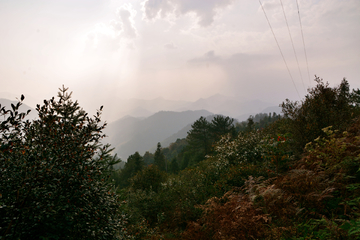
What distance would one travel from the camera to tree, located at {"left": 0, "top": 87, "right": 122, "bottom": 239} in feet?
9.21

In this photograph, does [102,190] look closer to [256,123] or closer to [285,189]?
[285,189]

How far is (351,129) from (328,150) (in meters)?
2.68

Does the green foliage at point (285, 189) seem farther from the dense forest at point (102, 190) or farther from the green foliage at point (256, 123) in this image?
the green foliage at point (256, 123)

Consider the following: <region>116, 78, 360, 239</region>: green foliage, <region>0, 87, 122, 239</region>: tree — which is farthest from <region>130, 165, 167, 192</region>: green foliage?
<region>0, 87, 122, 239</region>: tree

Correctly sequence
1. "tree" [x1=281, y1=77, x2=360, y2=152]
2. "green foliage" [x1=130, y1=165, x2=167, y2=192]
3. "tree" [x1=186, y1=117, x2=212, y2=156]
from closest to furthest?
"tree" [x1=281, y1=77, x2=360, y2=152]
"green foliage" [x1=130, y1=165, x2=167, y2=192]
"tree" [x1=186, y1=117, x2=212, y2=156]

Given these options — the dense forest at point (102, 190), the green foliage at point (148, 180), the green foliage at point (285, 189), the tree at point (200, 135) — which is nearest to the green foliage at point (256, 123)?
the tree at point (200, 135)

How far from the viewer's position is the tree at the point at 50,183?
281 centimetres

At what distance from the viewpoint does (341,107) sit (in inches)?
346

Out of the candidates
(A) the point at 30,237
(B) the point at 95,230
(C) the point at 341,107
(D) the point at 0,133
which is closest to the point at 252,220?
(B) the point at 95,230

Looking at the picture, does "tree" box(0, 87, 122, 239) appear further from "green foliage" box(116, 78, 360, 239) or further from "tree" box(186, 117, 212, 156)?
"tree" box(186, 117, 212, 156)

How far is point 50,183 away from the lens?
3.09 metres

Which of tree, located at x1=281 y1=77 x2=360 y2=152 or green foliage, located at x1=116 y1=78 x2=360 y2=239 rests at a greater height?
tree, located at x1=281 y1=77 x2=360 y2=152

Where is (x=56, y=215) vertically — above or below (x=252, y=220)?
above

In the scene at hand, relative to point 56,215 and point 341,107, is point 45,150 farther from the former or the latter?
point 341,107
